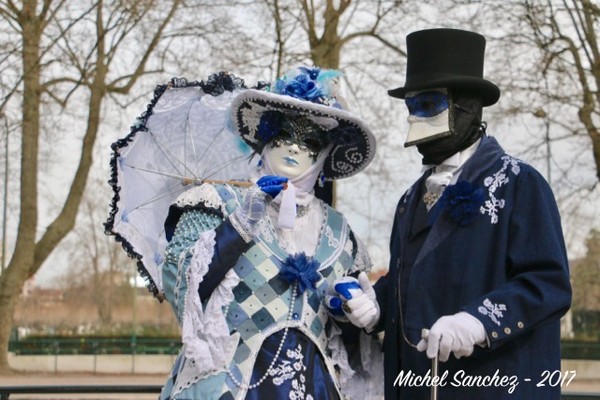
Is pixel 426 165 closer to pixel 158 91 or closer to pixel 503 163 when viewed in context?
pixel 503 163

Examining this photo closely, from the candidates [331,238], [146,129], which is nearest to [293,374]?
[331,238]

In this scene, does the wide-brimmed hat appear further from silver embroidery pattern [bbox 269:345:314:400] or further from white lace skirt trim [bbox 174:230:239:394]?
silver embroidery pattern [bbox 269:345:314:400]

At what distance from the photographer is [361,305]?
11.6ft

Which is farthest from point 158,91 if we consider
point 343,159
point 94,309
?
point 94,309

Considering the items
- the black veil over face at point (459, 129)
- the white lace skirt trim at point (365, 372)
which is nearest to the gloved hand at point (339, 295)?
the white lace skirt trim at point (365, 372)

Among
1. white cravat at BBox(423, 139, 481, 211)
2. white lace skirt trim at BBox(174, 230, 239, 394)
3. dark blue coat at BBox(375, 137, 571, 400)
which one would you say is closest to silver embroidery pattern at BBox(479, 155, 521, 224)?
dark blue coat at BBox(375, 137, 571, 400)

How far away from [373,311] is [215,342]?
630 mm

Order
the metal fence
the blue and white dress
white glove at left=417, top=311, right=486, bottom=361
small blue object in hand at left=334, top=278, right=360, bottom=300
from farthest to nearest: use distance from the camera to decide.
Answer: the metal fence
small blue object in hand at left=334, top=278, right=360, bottom=300
the blue and white dress
white glove at left=417, top=311, right=486, bottom=361

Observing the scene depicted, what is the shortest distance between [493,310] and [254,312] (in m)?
1.03

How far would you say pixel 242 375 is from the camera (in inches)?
138

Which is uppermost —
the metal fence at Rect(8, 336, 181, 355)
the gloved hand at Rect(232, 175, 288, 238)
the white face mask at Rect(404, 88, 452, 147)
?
the white face mask at Rect(404, 88, 452, 147)

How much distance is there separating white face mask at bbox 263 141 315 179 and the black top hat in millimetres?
603

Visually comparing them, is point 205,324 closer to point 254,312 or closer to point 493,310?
point 254,312

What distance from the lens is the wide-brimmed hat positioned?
3.76 metres
